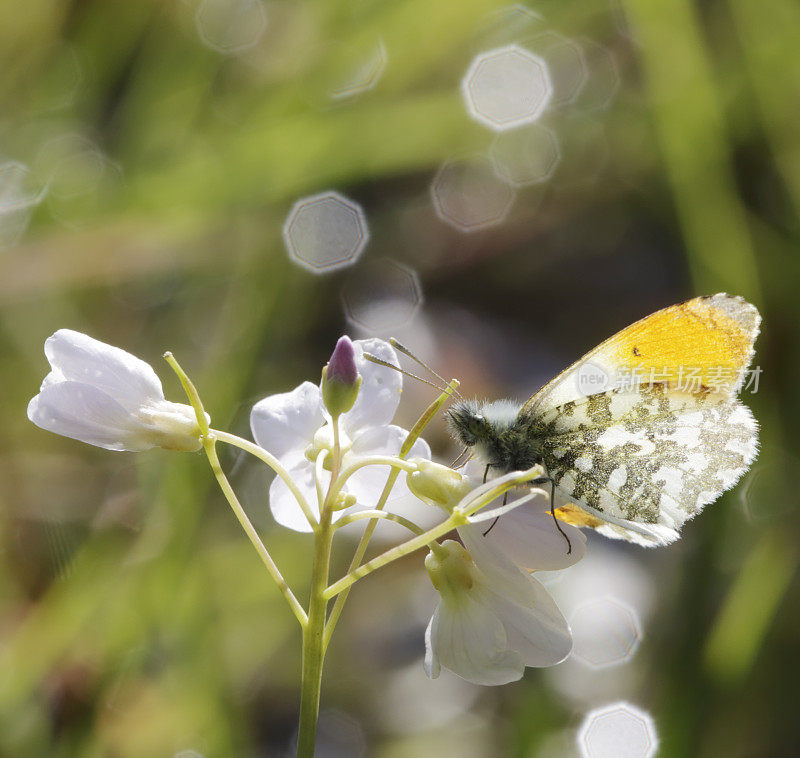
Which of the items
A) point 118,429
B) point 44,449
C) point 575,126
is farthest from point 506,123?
point 118,429

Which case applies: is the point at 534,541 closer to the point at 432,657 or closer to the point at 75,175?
the point at 432,657

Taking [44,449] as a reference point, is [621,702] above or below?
below

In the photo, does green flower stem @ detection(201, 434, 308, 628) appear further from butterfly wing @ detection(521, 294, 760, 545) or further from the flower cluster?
butterfly wing @ detection(521, 294, 760, 545)

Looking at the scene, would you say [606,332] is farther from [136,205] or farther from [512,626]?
[512,626]

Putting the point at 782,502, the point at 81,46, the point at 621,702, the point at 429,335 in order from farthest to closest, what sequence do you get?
the point at 429,335, the point at 81,46, the point at 782,502, the point at 621,702

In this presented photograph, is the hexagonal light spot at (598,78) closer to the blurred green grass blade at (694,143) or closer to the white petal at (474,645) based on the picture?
the blurred green grass blade at (694,143)

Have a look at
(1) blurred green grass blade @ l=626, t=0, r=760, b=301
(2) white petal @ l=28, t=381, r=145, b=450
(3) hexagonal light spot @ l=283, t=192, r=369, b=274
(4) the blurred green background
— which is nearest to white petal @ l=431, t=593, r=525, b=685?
Result: (2) white petal @ l=28, t=381, r=145, b=450

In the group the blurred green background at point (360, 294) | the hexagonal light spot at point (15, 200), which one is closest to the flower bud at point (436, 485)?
the blurred green background at point (360, 294)
